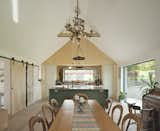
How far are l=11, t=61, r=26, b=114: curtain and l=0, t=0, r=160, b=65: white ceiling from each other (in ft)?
1.84

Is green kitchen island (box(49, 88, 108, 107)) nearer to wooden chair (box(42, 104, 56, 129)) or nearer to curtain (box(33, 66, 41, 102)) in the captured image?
curtain (box(33, 66, 41, 102))

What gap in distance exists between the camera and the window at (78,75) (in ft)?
45.4

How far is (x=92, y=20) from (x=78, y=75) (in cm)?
571

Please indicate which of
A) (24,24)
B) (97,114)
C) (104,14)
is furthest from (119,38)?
(97,114)

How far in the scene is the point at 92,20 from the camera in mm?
8844

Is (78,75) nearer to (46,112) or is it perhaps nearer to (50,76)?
(50,76)

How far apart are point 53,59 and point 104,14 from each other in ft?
21.8

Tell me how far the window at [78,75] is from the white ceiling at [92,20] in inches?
195

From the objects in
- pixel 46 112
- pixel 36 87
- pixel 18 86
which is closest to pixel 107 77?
pixel 36 87

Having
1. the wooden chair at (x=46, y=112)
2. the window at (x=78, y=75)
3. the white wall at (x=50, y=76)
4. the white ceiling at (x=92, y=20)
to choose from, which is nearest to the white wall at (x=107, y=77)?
the window at (x=78, y=75)

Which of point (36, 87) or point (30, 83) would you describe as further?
point (36, 87)

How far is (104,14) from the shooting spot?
23.5 ft

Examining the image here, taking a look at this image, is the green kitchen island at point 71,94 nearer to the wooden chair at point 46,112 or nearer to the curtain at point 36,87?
the curtain at point 36,87

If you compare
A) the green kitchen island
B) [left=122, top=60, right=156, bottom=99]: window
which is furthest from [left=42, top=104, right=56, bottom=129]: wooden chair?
[left=122, top=60, right=156, bottom=99]: window
